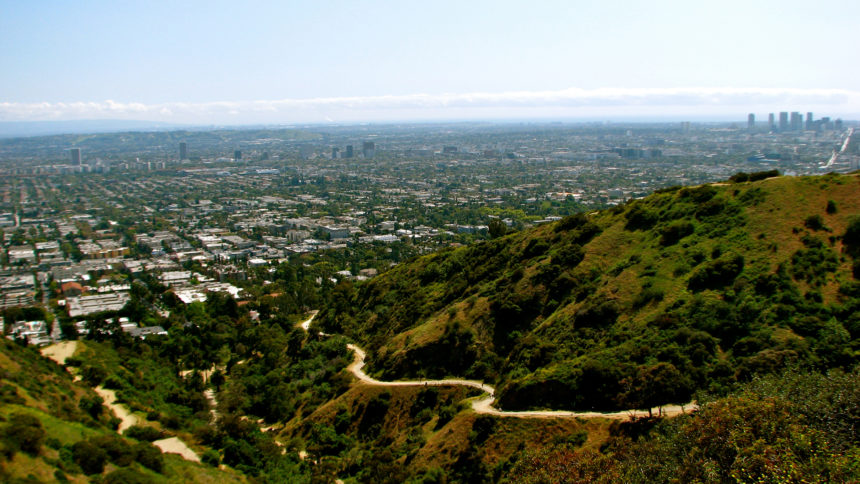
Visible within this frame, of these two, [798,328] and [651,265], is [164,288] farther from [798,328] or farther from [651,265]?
[798,328]

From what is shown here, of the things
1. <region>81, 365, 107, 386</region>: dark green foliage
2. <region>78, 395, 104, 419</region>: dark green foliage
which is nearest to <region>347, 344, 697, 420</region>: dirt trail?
<region>78, 395, 104, 419</region>: dark green foliage

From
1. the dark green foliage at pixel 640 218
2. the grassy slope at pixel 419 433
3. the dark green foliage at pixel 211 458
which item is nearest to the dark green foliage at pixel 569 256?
the dark green foliage at pixel 640 218

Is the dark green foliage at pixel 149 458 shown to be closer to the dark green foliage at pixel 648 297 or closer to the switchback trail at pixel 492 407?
the switchback trail at pixel 492 407

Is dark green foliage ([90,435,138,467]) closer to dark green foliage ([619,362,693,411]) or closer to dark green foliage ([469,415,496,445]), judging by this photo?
dark green foliage ([469,415,496,445])

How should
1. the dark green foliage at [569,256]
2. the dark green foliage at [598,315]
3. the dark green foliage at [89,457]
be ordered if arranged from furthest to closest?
the dark green foliage at [569,256], the dark green foliage at [598,315], the dark green foliage at [89,457]

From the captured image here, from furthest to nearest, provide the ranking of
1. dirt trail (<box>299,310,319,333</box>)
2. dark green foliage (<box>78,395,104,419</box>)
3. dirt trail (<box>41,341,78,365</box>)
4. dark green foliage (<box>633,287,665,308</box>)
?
dirt trail (<box>299,310,319,333</box>) → dirt trail (<box>41,341,78,365</box>) → dark green foliage (<box>78,395,104,419</box>) → dark green foliage (<box>633,287,665,308</box>)

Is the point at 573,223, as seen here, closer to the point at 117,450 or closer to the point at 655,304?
the point at 655,304

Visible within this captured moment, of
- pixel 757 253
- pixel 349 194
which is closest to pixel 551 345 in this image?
pixel 757 253

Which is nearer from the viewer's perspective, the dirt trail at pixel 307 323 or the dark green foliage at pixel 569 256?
the dark green foliage at pixel 569 256
